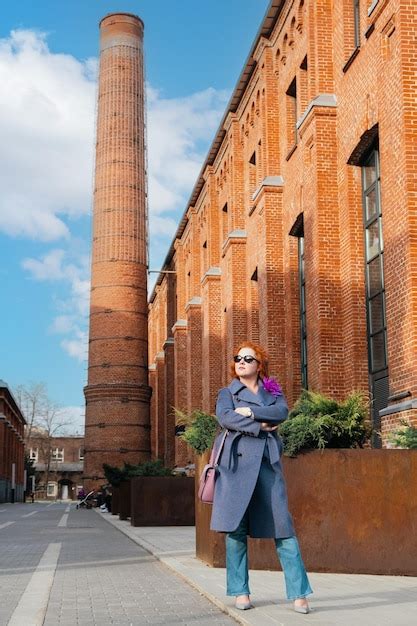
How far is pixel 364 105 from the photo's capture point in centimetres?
1552

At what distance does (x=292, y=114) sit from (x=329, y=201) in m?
4.96

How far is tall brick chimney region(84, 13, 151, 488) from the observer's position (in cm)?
4000

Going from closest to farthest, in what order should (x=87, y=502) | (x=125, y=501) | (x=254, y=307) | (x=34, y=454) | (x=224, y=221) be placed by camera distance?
(x=125, y=501) < (x=254, y=307) < (x=224, y=221) < (x=87, y=502) < (x=34, y=454)

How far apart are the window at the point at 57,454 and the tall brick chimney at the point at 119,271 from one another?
6783 cm

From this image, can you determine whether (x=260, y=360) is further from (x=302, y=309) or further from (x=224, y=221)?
(x=224, y=221)

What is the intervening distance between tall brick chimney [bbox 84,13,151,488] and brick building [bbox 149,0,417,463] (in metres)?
12.5

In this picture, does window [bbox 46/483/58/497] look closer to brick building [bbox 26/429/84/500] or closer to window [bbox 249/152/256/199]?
brick building [bbox 26/429/84/500]

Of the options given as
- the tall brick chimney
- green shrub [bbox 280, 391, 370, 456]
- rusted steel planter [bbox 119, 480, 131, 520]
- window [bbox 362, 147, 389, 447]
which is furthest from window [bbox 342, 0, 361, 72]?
the tall brick chimney

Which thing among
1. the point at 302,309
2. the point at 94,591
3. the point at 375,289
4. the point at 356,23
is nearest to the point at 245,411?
the point at 94,591


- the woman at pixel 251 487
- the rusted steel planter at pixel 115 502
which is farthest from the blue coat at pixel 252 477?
the rusted steel planter at pixel 115 502

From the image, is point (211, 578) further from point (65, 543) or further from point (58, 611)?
point (65, 543)

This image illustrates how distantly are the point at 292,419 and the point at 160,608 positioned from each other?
2906mm

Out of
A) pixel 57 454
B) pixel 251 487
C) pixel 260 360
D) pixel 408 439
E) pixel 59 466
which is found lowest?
pixel 251 487

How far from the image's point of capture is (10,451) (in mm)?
72688
